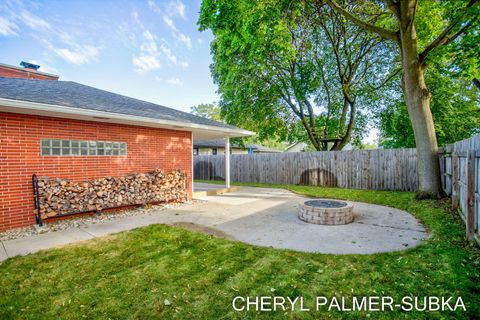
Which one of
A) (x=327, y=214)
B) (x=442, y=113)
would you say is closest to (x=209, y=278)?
(x=327, y=214)

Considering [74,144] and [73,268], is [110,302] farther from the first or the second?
[74,144]

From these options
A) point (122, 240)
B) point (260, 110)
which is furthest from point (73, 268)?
point (260, 110)

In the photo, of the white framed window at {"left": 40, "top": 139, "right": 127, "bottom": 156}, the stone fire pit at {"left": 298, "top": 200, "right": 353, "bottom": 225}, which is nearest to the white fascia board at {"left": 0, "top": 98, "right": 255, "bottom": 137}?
the white framed window at {"left": 40, "top": 139, "right": 127, "bottom": 156}

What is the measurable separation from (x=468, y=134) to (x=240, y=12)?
15.9 metres

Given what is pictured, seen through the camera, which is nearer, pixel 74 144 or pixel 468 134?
pixel 74 144

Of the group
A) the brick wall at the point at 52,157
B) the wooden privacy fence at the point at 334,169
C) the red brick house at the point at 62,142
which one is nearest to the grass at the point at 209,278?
the brick wall at the point at 52,157

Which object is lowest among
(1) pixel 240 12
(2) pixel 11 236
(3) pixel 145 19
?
(2) pixel 11 236

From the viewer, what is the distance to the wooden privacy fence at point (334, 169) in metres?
10.2

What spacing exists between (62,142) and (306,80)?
12.7 m

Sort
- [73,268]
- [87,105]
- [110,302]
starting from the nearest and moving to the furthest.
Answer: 1. [110,302]
2. [73,268]
3. [87,105]

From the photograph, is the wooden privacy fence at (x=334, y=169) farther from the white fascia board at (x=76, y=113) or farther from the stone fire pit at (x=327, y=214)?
the white fascia board at (x=76, y=113)

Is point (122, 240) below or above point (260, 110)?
below

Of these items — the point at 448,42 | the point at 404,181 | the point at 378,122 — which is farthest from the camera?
the point at 378,122

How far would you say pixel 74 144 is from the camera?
6359 millimetres
